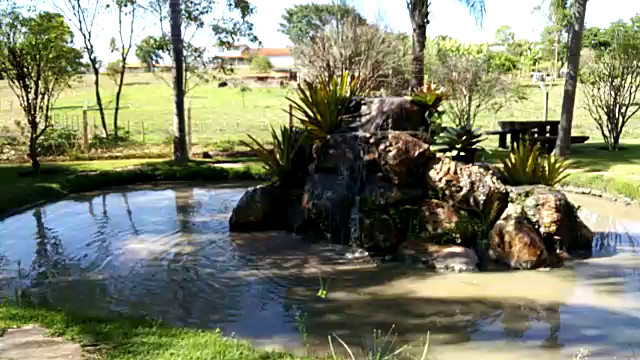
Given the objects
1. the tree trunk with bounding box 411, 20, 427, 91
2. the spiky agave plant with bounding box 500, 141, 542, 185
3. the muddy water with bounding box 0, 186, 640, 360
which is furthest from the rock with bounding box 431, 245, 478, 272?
the tree trunk with bounding box 411, 20, 427, 91

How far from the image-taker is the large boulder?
7.45 metres

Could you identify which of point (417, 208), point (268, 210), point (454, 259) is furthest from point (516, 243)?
point (268, 210)

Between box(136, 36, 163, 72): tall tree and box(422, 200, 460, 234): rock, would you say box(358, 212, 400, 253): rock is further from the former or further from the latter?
box(136, 36, 163, 72): tall tree

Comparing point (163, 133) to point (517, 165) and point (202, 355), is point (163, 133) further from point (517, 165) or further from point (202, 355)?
point (202, 355)

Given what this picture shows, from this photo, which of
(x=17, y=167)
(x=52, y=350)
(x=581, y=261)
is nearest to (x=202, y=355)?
(x=52, y=350)

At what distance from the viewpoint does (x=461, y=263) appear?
270 inches

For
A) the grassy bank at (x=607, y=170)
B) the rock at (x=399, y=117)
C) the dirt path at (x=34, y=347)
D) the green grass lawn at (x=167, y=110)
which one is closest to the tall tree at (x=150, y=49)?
the green grass lawn at (x=167, y=110)

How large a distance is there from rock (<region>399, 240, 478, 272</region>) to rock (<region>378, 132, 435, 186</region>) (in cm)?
104

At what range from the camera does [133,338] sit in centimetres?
406

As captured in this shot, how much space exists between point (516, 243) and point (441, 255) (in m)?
0.92

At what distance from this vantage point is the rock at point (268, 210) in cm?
877

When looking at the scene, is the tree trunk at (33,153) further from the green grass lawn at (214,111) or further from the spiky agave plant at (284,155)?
the spiky agave plant at (284,155)

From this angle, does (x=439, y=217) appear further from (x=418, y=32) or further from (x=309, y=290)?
(x=418, y=32)

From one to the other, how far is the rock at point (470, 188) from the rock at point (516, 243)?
29cm
